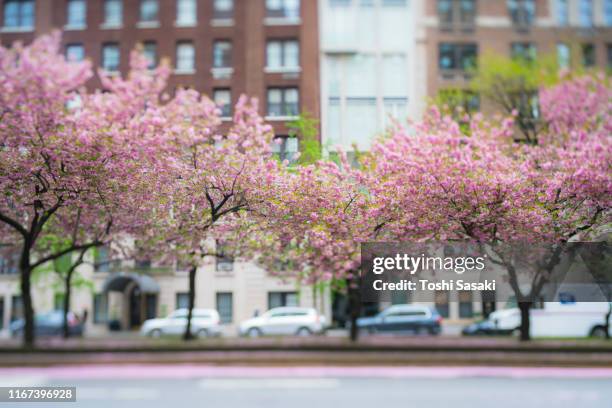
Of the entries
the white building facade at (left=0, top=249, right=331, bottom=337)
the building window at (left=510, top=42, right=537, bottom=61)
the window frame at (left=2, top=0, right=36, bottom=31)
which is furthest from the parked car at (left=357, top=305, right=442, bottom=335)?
the window frame at (left=2, top=0, right=36, bottom=31)

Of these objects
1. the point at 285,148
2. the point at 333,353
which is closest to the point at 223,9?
the point at 285,148

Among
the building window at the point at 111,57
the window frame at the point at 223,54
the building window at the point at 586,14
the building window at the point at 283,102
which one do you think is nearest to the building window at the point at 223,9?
the window frame at the point at 223,54

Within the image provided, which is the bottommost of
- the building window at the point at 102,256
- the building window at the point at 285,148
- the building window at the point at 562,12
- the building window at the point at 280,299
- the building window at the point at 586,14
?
the building window at the point at 280,299

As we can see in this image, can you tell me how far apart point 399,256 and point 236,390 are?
20.4ft

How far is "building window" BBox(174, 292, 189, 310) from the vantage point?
984 inches

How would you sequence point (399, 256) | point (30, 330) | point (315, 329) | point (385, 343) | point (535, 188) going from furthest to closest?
point (315, 329) → point (385, 343) → point (30, 330) → point (535, 188) → point (399, 256)

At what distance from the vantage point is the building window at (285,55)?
12.5 meters

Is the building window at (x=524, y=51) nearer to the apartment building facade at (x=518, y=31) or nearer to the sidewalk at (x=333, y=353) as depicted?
the apartment building facade at (x=518, y=31)

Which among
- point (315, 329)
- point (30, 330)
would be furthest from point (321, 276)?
point (315, 329)

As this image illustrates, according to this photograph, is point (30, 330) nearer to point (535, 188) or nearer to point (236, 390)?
point (236, 390)

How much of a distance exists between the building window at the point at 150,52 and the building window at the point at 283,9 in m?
3.43

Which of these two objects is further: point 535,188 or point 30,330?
point 30,330

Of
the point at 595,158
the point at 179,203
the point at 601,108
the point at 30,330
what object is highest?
the point at 601,108

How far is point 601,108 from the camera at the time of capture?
1667 centimetres
